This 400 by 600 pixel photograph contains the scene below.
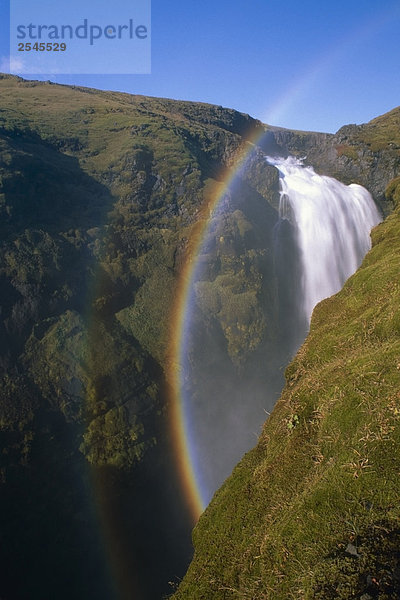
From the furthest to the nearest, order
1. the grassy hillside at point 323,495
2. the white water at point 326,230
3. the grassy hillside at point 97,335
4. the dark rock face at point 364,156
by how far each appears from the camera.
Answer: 1. the dark rock face at point 364,156
2. the white water at point 326,230
3. the grassy hillside at point 97,335
4. the grassy hillside at point 323,495

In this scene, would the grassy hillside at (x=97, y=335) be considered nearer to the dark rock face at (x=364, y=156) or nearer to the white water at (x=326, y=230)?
the white water at (x=326, y=230)

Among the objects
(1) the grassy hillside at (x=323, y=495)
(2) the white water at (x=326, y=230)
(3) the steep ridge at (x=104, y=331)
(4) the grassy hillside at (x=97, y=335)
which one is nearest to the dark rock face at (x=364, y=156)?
(2) the white water at (x=326, y=230)

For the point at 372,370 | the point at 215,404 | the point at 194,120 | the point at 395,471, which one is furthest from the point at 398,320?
the point at 194,120

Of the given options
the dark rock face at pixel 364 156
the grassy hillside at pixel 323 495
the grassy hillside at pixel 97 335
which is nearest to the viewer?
the grassy hillside at pixel 323 495

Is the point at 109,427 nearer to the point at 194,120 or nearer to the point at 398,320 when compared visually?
the point at 398,320

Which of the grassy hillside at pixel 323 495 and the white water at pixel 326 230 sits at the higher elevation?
the white water at pixel 326 230

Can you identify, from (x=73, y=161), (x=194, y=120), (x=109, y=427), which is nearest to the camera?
(x=109, y=427)

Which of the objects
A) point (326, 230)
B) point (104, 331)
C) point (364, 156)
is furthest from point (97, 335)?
point (364, 156)
